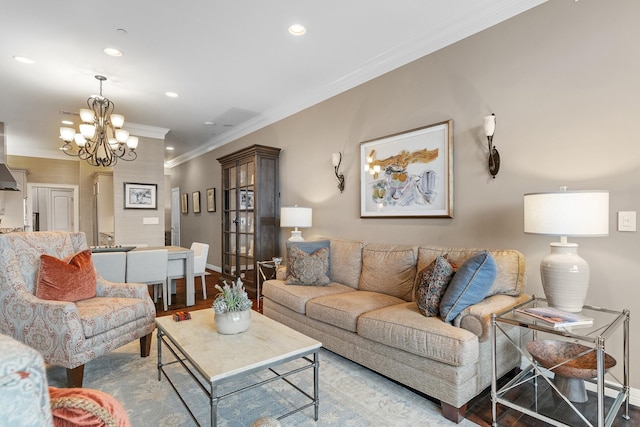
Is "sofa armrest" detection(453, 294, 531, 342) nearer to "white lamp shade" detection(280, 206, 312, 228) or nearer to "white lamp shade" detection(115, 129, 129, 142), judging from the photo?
"white lamp shade" detection(280, 206, 312, 228)

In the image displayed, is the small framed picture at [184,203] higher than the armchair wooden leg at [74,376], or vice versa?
the small framed picture at [184,203]

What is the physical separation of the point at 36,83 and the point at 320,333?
4.39 m

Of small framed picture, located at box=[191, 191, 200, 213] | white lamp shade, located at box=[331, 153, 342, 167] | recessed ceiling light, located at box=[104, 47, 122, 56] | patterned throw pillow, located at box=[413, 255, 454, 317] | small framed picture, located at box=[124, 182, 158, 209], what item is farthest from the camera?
small framed picture, located at box=[191, 191, 200, 213]

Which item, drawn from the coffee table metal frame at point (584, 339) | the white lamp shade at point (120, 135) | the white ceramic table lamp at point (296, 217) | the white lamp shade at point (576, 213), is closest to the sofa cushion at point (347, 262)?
the white ceramic table lamp at point (296, 217)

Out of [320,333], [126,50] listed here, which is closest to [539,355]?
[320,333]

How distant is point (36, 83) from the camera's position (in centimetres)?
382

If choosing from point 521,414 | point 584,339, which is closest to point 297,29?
point 584,339

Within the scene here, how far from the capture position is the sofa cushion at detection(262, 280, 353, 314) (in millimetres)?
2883

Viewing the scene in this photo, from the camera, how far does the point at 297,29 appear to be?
2787mm

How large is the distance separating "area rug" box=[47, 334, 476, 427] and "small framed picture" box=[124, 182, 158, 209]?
349cm

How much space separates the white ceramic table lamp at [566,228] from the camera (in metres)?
1.76

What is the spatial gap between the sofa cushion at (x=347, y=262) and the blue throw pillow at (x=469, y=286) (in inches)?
49.5

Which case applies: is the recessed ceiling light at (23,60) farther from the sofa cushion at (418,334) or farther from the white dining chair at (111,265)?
the sofa cushion at (418,334)

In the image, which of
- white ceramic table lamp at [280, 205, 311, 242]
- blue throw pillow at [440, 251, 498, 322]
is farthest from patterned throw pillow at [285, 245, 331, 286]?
blue throw pillow at [440, 251, 498, 322]
